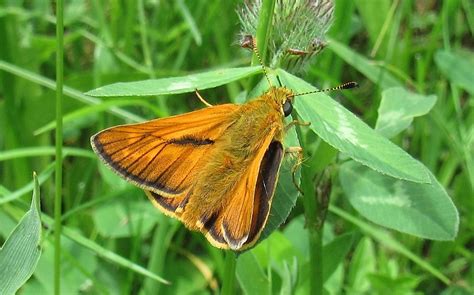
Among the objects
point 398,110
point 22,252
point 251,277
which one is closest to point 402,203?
point 398,110

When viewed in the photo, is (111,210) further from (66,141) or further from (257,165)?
(257,165)

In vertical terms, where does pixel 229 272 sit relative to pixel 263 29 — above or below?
below

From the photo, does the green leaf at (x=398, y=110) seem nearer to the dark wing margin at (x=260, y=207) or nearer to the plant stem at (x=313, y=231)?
the plant stem at (x=313, y=231)

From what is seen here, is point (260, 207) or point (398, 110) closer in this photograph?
point (260, 207)

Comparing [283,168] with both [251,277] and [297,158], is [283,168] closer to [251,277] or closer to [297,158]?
[297,158]

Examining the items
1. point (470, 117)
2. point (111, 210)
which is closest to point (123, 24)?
point (111, 210)

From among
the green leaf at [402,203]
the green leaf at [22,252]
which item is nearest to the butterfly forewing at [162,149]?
the green leaf at [22,252]

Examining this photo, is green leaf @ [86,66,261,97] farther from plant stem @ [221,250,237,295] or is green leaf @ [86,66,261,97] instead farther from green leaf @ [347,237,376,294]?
green leaf @ [347,237,376,294]
